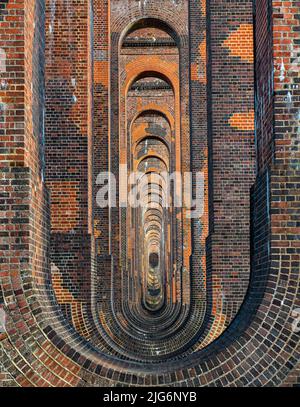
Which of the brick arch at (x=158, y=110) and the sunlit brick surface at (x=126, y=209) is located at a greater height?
the brick arch at (x=158, y=110)

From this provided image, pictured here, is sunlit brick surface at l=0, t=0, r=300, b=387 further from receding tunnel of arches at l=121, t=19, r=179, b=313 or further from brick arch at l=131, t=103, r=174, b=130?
brick arch at l=131, t=103, r=174, b=130

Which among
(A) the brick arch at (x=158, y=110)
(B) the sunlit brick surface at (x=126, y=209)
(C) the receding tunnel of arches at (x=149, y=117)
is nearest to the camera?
(B) the sunlit brick surface at (x=126, y=209)

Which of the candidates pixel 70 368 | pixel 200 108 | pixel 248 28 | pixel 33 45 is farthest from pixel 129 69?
pixel 70 368

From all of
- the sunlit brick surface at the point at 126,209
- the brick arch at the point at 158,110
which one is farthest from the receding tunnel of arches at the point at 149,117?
the sunlit brick surface at the point at 126,209

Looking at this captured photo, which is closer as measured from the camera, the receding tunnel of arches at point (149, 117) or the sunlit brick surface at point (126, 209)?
the sunlit brick surface at point (126, 209)

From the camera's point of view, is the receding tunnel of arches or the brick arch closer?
the receding tunnel of arches

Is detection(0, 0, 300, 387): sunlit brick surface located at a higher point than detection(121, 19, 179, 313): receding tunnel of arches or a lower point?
lower

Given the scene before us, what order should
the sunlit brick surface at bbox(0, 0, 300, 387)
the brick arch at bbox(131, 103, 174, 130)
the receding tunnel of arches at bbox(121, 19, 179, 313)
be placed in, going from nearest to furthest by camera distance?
the sunlit brick surface at bbox(0, 0, 300, 387)
the receding tunnel of arches at bbox(121, 19, 179, 313)
the brick arch at bbox(131, 103, 174, 130)

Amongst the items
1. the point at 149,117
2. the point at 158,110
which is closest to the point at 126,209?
the point at 158,110

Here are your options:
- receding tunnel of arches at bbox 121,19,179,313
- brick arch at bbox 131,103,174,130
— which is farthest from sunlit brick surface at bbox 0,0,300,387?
brick arch at bbox 131,103,174,130

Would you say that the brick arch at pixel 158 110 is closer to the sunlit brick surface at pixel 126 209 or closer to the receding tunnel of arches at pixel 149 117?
the receding tunnel of arches at pixel 149 117

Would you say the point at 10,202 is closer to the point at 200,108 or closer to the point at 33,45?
the point at 33,45
